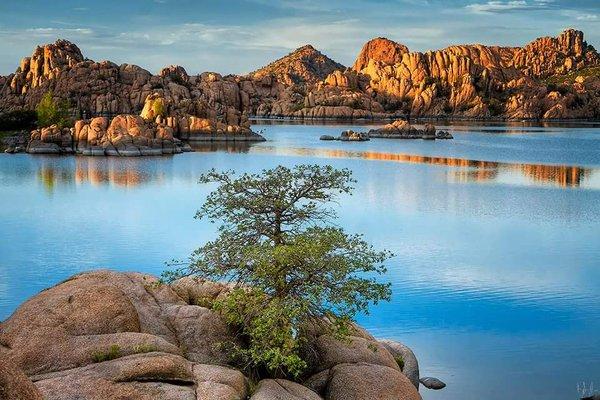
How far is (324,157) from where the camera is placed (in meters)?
138

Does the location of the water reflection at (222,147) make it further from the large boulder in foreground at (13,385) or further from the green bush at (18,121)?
the large boulder in foreground at (13,385)

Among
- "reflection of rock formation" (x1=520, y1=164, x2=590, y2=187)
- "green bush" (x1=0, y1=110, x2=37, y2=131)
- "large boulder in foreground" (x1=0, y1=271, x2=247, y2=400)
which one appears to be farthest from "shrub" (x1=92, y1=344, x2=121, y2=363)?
"green bush" (x1=0, y1=110, x2=37, y2=131)

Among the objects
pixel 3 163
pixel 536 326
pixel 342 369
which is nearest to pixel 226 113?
pixel 3 163

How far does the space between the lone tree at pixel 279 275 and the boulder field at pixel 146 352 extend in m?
0.87

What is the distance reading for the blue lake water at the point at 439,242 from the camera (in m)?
33.3

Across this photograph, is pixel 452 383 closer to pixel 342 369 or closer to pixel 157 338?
pixel 342 369

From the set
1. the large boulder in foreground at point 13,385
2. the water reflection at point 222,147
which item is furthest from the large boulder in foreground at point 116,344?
the water reflection at point 222,147

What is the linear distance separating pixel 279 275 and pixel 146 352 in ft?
17.3

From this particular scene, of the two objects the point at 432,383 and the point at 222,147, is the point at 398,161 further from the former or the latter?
the point at 432,383

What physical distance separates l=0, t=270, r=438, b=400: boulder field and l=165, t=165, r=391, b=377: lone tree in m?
0.87

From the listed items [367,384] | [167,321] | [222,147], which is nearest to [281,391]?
[367,384]

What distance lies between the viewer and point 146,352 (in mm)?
19531

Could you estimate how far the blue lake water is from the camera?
33.3 m

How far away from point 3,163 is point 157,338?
109 metres
